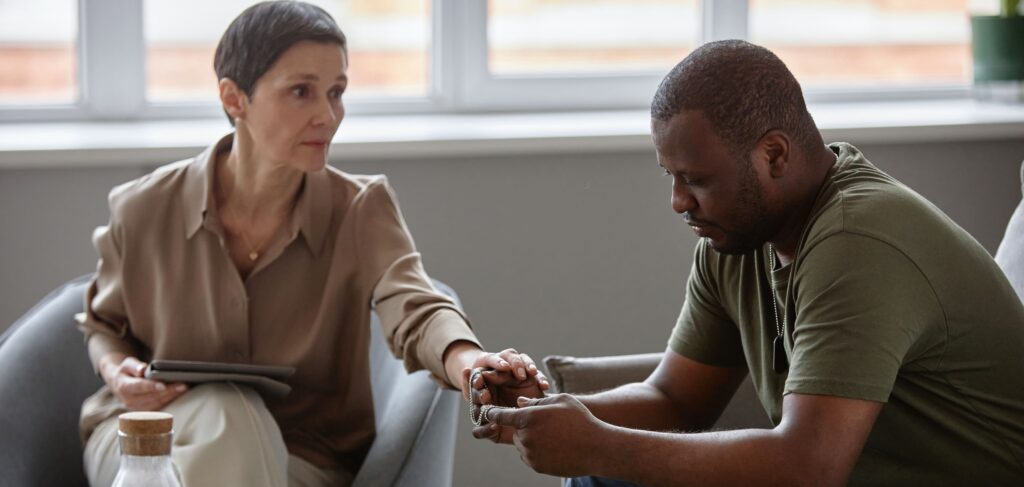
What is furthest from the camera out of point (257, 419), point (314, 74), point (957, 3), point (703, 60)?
point (957, 3)

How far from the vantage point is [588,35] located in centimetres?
337

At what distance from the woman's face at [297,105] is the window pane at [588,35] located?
1.19 metres

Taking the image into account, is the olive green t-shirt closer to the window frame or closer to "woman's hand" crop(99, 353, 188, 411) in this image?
"woman's hand" crop(99, 353, 188, 411)

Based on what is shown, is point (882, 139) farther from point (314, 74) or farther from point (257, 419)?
point (257, 419)

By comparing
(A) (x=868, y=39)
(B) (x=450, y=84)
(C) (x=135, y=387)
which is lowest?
(C) (x=135, y=387)

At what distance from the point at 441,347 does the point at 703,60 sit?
577mm

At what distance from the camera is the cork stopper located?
4.21ft

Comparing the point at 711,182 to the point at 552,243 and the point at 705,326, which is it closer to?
the point at 705,326

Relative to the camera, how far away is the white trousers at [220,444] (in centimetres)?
181

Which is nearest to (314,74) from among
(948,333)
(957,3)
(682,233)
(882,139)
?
(948,333)

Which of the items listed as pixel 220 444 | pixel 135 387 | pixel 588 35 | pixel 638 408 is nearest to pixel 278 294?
pixel 135 387

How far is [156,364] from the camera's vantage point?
196 centimetres

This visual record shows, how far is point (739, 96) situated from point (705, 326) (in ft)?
1.55

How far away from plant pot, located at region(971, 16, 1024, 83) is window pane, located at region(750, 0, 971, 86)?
214mm
